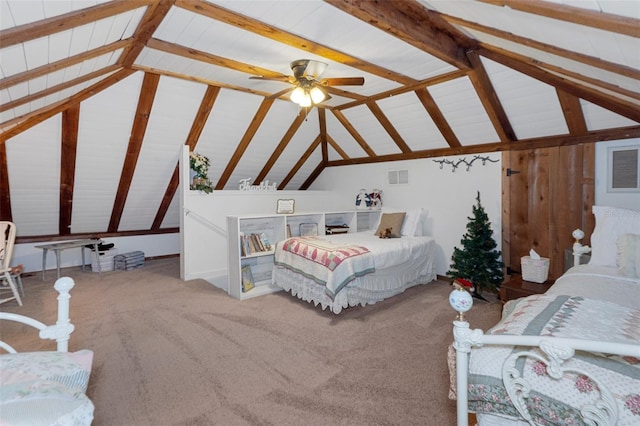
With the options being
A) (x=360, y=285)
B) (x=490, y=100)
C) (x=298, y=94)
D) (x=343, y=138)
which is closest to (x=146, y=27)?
(x=298, y=94)

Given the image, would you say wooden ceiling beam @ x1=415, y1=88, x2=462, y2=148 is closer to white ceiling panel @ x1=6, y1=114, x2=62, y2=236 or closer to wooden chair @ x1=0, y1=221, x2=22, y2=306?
white ceiling panel @ x1=6, y1=114, x2=62, y2=236

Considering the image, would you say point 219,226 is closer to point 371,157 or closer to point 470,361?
point 371,157

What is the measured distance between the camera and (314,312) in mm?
3562

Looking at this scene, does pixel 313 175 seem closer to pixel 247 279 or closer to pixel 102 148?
pixel 247 279

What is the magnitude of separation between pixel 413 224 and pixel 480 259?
3.46 feet

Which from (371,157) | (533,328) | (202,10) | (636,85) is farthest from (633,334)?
(371,157)

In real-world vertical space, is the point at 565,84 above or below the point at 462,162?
above

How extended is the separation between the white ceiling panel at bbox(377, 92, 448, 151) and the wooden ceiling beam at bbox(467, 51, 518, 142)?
76 centimetres


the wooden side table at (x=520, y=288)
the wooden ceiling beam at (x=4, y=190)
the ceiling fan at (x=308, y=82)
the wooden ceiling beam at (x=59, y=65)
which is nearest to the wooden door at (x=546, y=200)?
the wooden side table at (x=520, y=288)

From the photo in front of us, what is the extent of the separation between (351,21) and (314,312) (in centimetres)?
281

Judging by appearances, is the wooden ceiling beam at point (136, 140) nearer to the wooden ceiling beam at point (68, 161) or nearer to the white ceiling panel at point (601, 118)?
the wooden ceiling beam at point (68, 161)

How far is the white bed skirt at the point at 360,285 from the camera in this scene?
3.54m

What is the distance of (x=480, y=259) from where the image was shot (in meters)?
4.04

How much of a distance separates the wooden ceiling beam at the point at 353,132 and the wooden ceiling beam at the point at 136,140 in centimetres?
259
